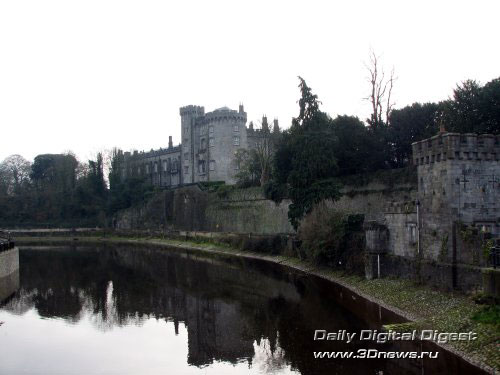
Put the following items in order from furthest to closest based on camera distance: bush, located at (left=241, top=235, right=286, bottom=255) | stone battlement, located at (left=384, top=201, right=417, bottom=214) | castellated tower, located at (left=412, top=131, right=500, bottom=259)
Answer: bush, located at (left=241, top=235, right=286, bottom=255)
stone battlement, located at (left=384, top=201, right=417, bottom=214)
castellated tower, located at (left=412, top=131, right=500, bottom=259)

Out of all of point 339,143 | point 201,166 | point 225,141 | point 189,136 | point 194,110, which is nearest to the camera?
point 339,143

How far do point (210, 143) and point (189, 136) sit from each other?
6587 millimetres

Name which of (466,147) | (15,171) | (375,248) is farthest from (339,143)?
(15,171)

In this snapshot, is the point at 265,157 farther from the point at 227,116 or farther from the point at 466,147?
the point at 466,147

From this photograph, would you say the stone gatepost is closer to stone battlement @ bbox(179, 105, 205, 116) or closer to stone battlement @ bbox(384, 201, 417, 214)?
stone battlement @ bbox(384, 201, 417, 214)

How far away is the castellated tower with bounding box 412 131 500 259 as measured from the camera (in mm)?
20531

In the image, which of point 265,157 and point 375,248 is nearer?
point 375,248

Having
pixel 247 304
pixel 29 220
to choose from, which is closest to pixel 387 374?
pixel 247 304

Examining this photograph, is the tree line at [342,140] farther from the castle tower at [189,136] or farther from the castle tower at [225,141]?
the castle tower at [189,136]

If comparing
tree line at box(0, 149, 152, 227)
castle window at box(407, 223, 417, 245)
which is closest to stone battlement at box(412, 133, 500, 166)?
castle window at box(407, 223, 417, 245)

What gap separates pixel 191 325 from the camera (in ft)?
74.4

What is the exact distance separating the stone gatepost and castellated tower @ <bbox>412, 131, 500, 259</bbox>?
485 cm

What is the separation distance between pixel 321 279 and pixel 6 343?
1757 centimetres

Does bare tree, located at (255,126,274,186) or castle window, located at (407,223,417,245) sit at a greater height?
bare tree, located at (255,126,274,186)
